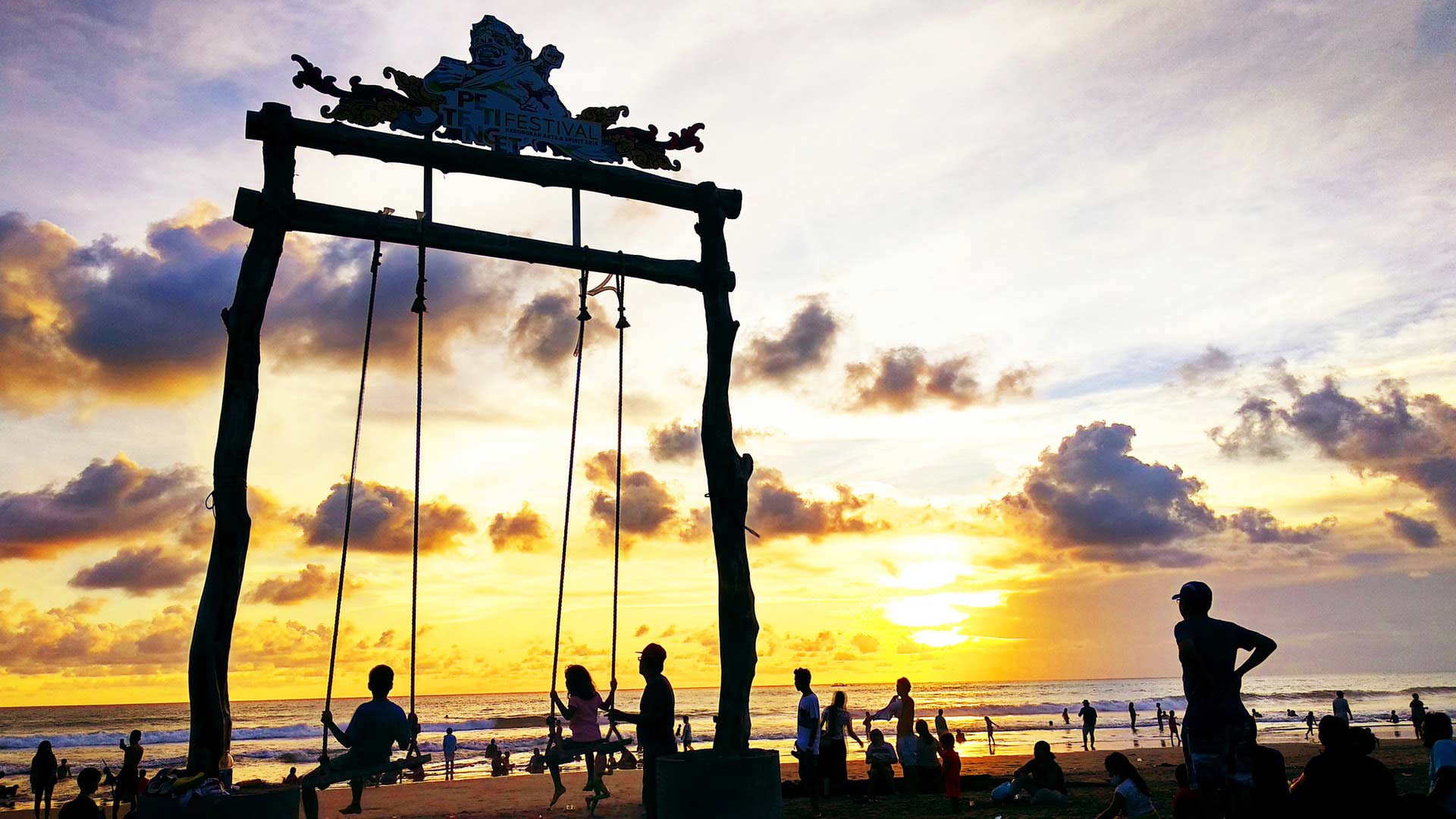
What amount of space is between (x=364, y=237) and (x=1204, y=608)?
7803mm

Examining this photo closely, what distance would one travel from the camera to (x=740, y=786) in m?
8.79

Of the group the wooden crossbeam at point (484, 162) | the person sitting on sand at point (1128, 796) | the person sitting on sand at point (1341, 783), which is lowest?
the person sitting on sand at point (1128, 796)

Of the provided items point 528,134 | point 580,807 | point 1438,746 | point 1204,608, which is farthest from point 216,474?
point 1438,746

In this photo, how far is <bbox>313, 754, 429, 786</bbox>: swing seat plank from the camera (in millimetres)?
9109

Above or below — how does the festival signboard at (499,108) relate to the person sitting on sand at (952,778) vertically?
above

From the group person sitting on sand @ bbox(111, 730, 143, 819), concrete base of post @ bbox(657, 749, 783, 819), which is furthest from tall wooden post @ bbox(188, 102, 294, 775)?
person sitting on sand @ bbox(111, 730, 143, 819)

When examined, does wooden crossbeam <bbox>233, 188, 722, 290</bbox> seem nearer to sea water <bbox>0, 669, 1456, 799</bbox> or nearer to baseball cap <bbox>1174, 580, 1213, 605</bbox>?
baseball cap <bbox>1174, 580, 1213, 605</bbox>

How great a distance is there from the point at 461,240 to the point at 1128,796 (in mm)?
8185

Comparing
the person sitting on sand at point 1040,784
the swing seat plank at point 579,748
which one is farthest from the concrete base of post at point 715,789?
the person sitting on sand at point 1040,784

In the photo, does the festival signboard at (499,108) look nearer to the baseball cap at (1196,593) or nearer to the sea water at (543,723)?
the baseball cap at (1196,593)

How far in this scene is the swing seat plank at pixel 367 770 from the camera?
9.11m

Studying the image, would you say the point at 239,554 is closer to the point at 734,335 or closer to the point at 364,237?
the point at 364,237

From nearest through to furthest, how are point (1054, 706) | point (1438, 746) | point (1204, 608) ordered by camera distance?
point (1204, 608) < point (1438, 746) < point (1054, 706)

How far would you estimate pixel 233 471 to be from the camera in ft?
29.6
